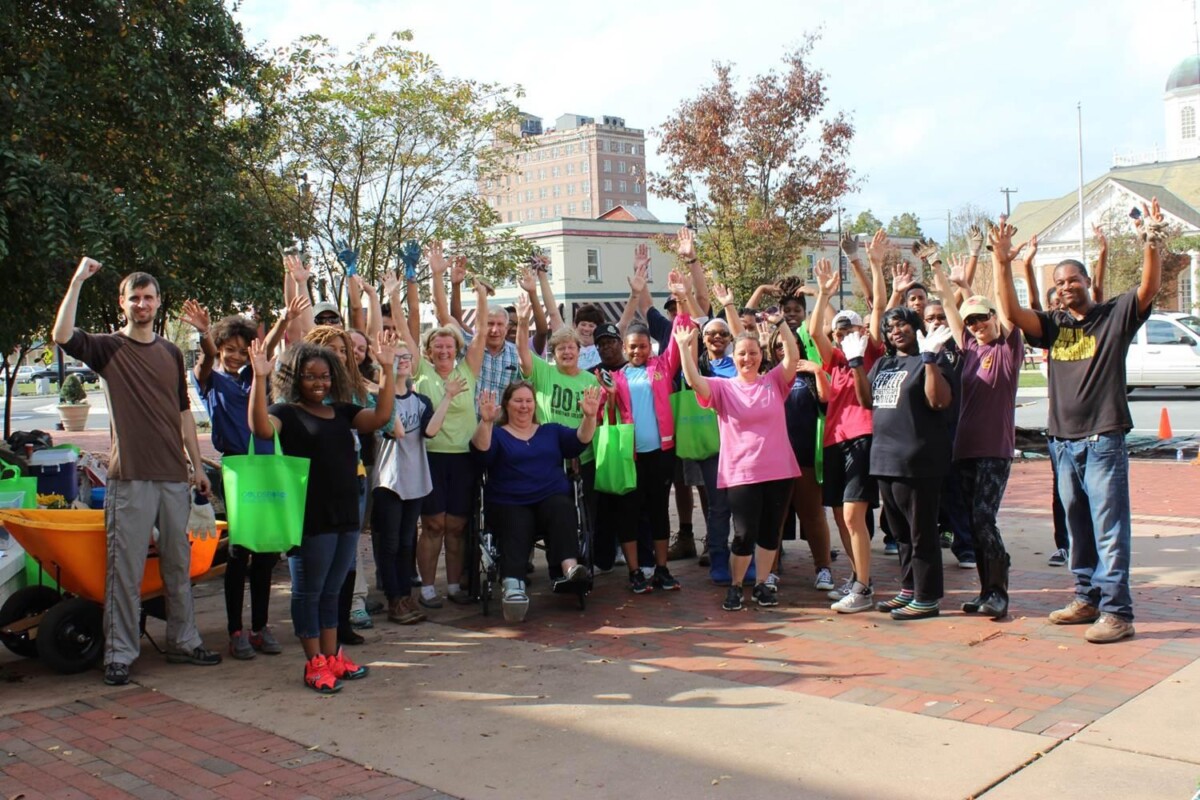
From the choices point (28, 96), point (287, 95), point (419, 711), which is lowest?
point (419, 711)

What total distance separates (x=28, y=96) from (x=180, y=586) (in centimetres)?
456

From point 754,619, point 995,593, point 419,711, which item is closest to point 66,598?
point 419,711

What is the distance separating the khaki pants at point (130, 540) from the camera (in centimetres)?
586

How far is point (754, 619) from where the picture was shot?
6.84 metres

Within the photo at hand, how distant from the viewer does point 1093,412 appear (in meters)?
6.08

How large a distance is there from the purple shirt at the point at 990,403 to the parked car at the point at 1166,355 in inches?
777

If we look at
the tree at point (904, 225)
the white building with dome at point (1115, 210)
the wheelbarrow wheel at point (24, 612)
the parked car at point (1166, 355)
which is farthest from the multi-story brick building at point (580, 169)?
the wheelbarrow wheel at point (24, 612)

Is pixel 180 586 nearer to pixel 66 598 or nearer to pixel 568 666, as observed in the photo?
pixel 66 598

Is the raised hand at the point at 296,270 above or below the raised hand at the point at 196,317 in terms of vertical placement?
above

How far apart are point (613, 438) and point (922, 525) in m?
2.08

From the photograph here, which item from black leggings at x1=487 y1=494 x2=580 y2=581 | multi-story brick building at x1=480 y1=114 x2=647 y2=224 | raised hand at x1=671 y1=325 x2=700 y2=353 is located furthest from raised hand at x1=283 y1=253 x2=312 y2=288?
multi-story brick building at x1=480 y1=114 x2=647 y2=224

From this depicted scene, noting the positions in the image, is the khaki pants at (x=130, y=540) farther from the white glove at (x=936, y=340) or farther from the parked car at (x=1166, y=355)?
the parked car at (x=1166, y=355)

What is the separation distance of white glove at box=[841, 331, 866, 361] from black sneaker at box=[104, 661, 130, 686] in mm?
4477

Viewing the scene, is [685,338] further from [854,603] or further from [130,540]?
[130,540]
